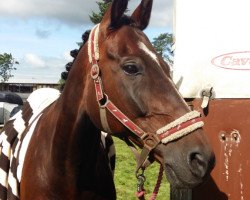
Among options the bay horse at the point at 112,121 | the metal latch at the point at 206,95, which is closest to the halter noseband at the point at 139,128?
the bay horse at the point at 112,121

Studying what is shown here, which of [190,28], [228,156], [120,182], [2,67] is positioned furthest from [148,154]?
[2,67]

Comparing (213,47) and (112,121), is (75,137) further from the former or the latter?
(213,47)

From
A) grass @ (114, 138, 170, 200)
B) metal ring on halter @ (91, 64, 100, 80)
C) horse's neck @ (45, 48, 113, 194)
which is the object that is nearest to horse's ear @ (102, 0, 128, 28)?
metal ring on halter @ (91, 64, 100, 80)

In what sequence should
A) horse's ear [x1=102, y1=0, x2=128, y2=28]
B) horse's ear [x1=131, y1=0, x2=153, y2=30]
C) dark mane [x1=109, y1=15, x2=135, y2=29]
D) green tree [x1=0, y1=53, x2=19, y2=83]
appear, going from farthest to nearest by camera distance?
green tree [x1=0, y1=53, x2=19, y2=83], horse's ear [x1=131, y1=0, x2=153, y2=30], dark mane [x1=109, y1=15, x2=135, y2=29], horse's ear [x1=102, y1=0, x2=128, y2=28]

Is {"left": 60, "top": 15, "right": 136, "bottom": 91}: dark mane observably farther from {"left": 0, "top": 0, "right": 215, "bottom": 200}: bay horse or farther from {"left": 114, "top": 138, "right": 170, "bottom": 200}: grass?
{"left": 114, "top": 138, "right": 170, "bottom": 200}: grass

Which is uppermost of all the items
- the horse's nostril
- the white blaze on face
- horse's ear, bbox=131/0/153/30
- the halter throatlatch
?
horse's ear, bbox=131/0/153/30

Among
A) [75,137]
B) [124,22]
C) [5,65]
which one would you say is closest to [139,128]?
[75,137]

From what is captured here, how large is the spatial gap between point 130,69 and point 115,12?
1.37ft

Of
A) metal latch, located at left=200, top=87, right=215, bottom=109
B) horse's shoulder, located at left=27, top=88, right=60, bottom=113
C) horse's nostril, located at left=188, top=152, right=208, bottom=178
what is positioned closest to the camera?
horse's nostril, located at left=188, top=152, right=208, bottom=178

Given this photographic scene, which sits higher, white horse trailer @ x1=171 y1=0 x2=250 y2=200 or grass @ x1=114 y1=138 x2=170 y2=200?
white horse trailer @ x1=171 y1=0 x2=250 y2=200

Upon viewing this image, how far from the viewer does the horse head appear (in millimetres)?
2178

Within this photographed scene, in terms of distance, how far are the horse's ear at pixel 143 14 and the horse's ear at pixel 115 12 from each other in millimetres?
196

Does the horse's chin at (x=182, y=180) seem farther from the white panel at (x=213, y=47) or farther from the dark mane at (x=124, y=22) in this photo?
the white panel at (x=213, y=47)

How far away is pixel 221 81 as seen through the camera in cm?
359
